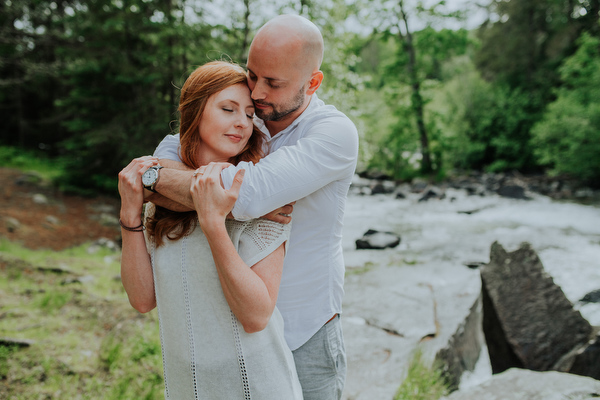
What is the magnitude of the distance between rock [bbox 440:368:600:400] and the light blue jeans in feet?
5.32

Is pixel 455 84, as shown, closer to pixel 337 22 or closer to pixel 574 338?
pixel 337 22

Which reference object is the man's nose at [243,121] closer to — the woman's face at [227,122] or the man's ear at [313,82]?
the woman's face at [227,122]

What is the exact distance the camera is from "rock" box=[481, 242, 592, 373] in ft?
12.8

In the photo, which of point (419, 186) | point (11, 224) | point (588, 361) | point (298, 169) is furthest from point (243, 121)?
point (419, 186)

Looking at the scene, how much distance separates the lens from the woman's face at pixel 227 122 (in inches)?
60.4

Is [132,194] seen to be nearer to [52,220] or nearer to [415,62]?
[52,220]

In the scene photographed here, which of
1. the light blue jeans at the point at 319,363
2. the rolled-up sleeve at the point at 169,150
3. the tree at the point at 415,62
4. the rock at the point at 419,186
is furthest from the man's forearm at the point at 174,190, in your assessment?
the tree at the point at 415,62

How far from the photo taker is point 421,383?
3203 mm

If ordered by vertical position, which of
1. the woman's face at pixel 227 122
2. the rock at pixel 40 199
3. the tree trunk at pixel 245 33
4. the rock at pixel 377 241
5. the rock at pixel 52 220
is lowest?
the rock at pixel 40 199

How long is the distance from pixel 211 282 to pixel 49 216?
11187 millimetres

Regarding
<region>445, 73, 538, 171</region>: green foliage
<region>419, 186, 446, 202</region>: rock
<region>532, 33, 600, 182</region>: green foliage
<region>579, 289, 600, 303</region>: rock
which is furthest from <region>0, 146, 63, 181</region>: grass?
<region>532, 33, 600, 182</region>: green foliage

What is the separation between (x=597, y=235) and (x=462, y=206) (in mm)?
4463

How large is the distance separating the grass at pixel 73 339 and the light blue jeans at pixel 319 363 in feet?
6.83

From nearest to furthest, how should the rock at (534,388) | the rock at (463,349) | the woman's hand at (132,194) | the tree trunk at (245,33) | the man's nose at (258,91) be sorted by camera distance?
the woman's hand at (132,194) < the man's nose at (258,91) < the rock at (534,388) < the rock at (463,349) < the tree trunk at (245,33)
